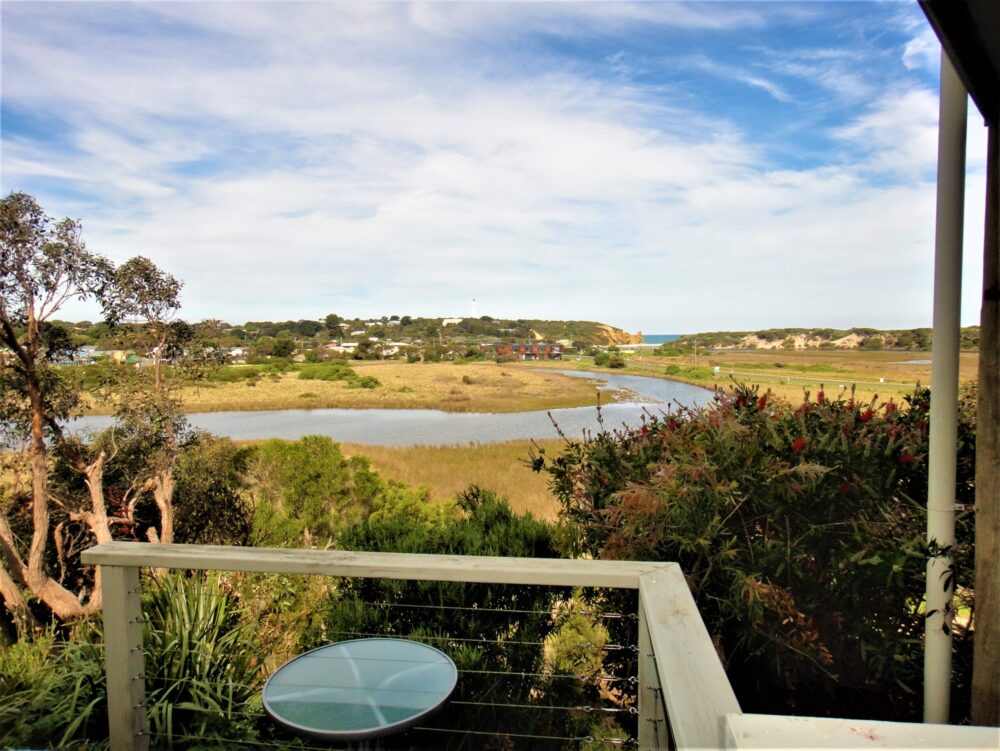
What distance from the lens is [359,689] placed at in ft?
5.76

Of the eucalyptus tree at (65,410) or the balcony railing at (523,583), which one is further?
the eucalyptus tree at (65,410)

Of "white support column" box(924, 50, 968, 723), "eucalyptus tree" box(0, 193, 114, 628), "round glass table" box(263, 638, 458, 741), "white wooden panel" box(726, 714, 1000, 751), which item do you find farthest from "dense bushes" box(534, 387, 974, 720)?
"eucalyptus tree" box(0, 193, 114, 628)

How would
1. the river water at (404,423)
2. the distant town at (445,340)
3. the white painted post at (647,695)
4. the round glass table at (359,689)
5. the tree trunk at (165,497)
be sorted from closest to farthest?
the white painted post at (647,695) < the round glass table at (359,689) < the tree trunk at (165,497) < the distant town at (445,340) < the river water at (404,423)

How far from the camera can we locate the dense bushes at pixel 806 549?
2.19m

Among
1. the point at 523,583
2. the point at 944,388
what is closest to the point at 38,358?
the point at 523,583

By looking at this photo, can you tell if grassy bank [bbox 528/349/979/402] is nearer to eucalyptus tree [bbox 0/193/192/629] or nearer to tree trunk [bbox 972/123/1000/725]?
tree trunk [bbox 972/123/1000/725]

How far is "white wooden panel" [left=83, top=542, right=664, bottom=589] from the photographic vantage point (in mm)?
1440

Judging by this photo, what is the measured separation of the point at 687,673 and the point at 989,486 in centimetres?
170

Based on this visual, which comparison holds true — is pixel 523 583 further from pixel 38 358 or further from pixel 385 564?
pixel 38 358

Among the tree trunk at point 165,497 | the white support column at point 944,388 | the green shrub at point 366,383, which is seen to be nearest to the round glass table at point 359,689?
the white support column at point 944,388

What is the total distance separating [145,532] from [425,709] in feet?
27.6

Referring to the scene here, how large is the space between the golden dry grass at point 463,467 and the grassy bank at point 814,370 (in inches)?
116

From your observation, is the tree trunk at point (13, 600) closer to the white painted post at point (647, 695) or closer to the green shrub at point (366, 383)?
the white painted post at point (647, 695)

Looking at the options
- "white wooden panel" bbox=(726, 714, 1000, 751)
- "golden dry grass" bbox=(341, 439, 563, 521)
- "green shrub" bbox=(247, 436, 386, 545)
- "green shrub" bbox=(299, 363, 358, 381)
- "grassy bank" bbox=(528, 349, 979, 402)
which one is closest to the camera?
"white wooden panel" bbox=(726, 714, 1000, 751)
